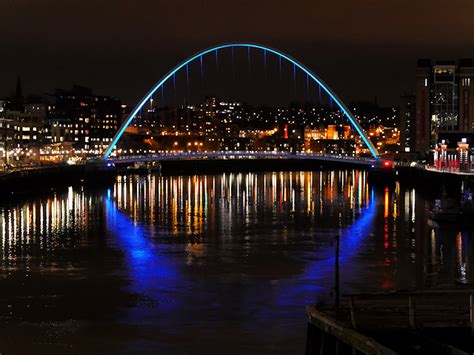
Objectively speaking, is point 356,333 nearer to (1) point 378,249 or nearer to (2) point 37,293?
(2) point 37,293

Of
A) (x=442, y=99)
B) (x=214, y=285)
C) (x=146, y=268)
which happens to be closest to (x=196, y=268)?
(x=146, y=268)

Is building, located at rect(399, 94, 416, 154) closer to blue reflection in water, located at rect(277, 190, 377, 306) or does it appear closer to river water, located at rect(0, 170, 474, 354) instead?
river water, located at rect(0, 170, 474, 354)

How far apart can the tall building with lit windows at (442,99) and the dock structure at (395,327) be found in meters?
81.9

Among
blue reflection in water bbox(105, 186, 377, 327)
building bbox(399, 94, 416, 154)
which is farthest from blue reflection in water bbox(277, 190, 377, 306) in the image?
building bbox(399, 94, 416, 154)

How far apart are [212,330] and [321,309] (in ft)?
15.9

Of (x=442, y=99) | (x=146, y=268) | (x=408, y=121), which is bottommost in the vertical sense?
(x=146, y=268)

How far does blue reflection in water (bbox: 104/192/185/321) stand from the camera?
60.9ft

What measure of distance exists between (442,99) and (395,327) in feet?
282

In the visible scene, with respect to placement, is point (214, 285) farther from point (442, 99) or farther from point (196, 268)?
point (442, 99)

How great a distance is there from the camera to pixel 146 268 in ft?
75.6

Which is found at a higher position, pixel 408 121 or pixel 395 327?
pixel 408 121

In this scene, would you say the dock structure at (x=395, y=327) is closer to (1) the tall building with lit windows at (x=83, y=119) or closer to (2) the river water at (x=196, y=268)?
(2) the river water at (x=196, y=268)

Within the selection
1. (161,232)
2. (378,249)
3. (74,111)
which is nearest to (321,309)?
(378,249)

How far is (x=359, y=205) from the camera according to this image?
45.8m
